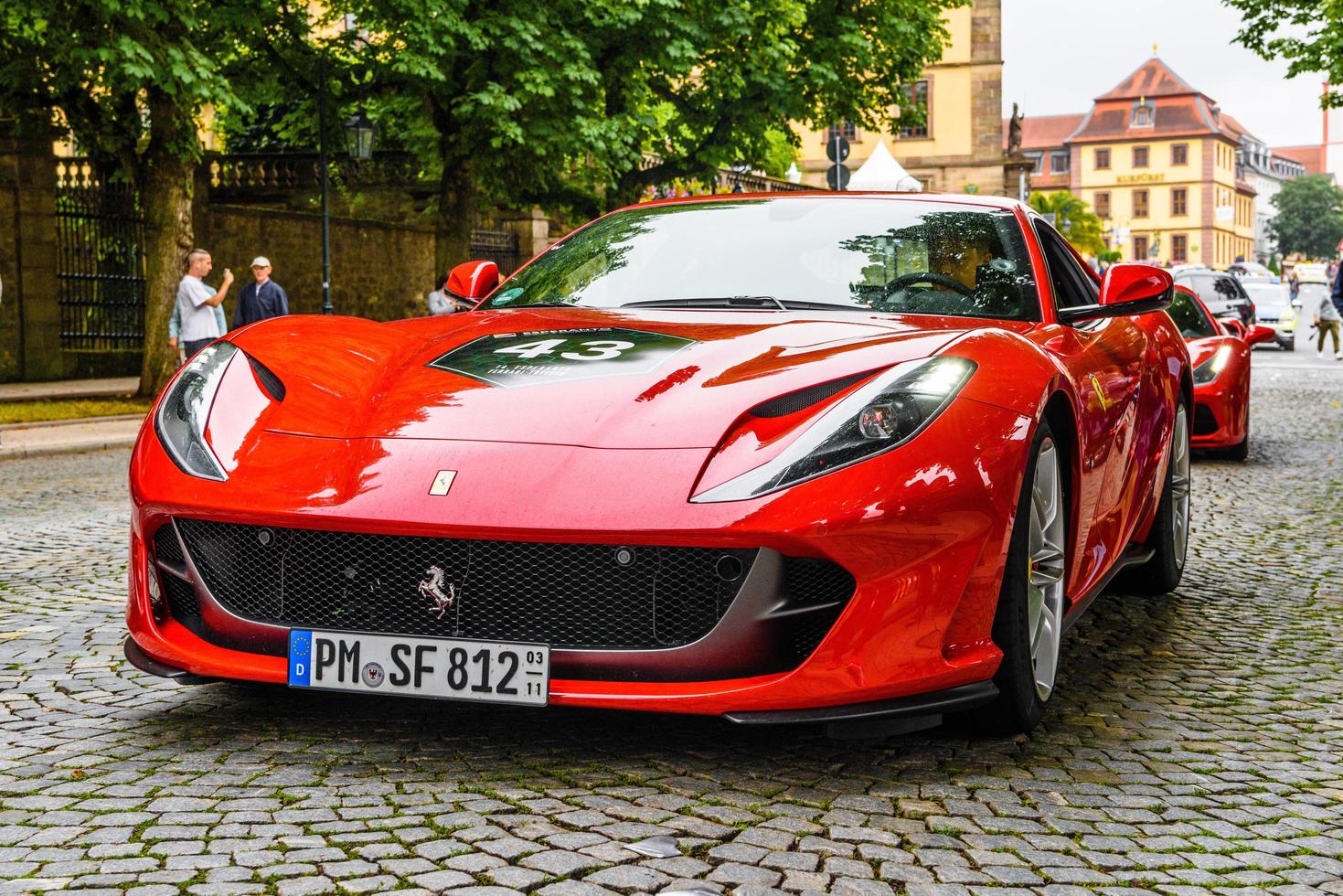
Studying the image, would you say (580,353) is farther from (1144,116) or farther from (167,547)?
(1144,116)

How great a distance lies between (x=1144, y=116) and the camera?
430 ft

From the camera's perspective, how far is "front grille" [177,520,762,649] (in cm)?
333

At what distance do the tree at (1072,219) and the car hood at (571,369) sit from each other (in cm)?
5451

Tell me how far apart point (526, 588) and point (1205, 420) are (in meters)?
9.71

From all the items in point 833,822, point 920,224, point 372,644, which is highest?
point 920,224

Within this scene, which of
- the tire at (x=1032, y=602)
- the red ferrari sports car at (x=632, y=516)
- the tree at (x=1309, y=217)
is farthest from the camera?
the tree at (x=1309, y=217)

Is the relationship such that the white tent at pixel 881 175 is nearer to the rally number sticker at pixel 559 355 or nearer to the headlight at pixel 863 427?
the rally number sticker at pixel 559 355

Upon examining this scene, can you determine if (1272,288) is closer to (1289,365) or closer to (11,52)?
(1289,365)

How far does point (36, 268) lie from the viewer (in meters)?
22.2

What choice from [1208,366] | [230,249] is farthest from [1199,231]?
[1208,366]

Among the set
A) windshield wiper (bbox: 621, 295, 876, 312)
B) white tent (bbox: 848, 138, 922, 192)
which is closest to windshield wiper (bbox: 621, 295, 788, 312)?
windshield wiper (bbox: 621, 295, 876, 312)

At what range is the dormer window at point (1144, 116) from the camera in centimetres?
13050

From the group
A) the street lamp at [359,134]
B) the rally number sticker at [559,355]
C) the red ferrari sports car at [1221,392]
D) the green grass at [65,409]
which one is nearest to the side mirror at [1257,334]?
the red ferrari sports car at [1221,392]

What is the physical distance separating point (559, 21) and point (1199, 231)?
116592 mm
